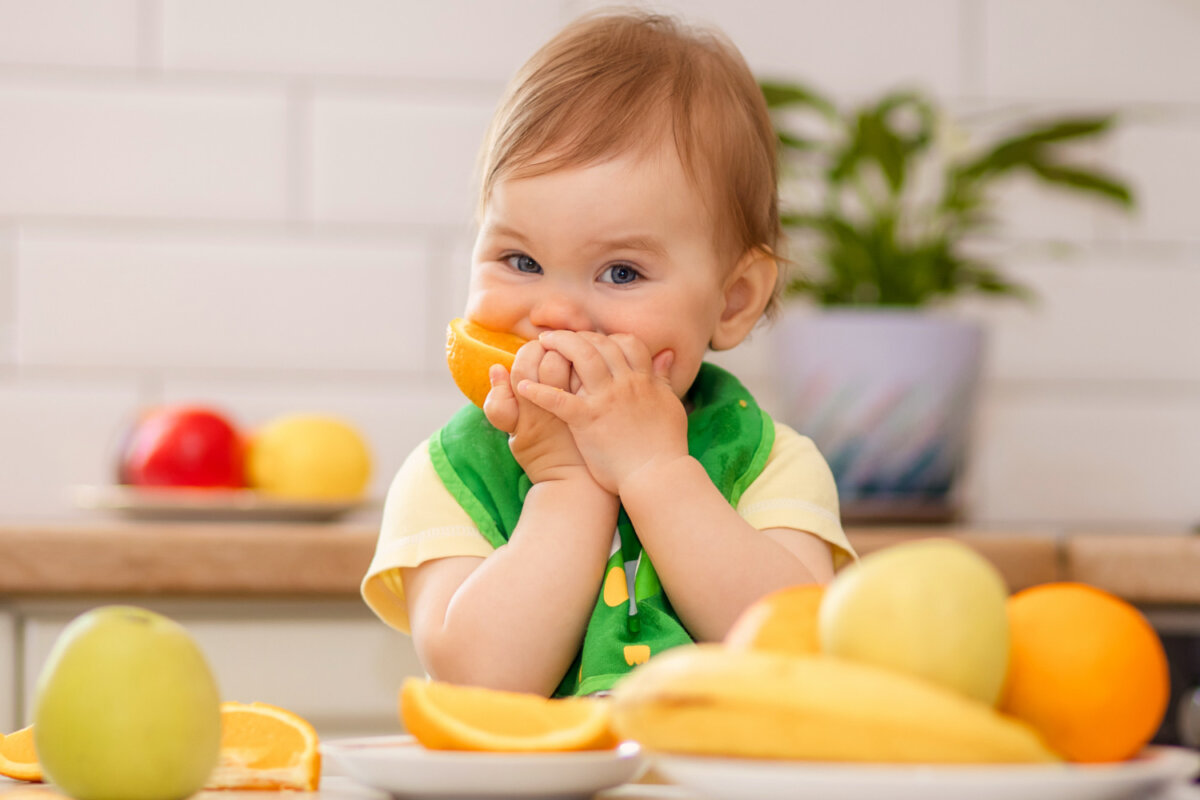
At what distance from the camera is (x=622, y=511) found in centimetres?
94

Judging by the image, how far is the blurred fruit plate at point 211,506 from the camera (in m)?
1.50

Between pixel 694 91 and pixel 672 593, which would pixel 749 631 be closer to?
pixel 672 593

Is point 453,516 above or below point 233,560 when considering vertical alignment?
above

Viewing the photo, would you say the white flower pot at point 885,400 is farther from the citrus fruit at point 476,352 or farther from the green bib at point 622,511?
the citrus fruit at point 476,352

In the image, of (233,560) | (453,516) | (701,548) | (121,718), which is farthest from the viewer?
(233,560)

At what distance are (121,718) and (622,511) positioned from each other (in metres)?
0.52

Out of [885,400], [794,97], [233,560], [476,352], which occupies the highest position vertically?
[794,97]

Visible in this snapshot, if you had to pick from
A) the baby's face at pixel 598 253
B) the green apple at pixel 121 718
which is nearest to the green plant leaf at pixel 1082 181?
the baby's face at pixel 598 253

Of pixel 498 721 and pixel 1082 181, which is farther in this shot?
pixel 1082 181

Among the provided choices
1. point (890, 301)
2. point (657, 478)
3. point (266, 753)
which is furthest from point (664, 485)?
point (890, 301)

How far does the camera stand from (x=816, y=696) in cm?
37

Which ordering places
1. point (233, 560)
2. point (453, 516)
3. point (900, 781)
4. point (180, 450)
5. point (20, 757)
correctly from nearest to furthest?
point (900, 781), point (20, 757), point (453, 516), point (233, 560), point (180, 450)

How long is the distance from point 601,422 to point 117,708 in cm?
44

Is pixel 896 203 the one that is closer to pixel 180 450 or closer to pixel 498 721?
pixel 180 450
